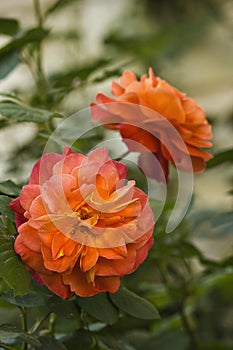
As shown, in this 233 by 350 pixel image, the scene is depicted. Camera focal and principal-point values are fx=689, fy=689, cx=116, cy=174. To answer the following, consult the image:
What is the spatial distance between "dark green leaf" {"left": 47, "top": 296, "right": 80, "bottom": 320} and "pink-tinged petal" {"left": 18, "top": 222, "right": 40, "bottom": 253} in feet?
0.27

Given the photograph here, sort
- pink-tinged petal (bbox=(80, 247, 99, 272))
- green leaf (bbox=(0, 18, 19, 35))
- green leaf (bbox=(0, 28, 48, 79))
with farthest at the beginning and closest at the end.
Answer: green leaf (bbox=(0, 18, 19, 35)) → green leaf (bbox=(0, 28, 48, 79)) → pink-tinged petal (bbox=(80, 247, 99, 272))

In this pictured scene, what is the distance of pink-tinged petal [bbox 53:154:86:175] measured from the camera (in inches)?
15.9

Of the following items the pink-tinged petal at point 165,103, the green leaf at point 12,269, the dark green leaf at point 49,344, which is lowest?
the dark green leaf at point 49,344

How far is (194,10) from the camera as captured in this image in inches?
77.7

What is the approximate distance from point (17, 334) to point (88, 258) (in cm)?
7

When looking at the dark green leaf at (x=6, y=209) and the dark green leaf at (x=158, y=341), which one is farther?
the dark green leaf at (x=158, y=341)

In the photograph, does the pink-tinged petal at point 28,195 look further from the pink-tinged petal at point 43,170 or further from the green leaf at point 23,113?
the green leaf at point 23,113

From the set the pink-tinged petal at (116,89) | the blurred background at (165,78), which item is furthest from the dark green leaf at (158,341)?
the pink-tinged petal at (116,89)

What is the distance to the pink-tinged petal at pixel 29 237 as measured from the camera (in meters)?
0.39

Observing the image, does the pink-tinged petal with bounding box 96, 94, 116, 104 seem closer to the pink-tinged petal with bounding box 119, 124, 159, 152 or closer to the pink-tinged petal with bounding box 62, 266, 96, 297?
the pink-tinged petal with bounding box 119, 124, 159, 152

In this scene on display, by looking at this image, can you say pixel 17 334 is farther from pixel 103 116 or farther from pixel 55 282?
pixel 103 116

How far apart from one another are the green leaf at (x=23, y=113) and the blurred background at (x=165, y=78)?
0.07ft

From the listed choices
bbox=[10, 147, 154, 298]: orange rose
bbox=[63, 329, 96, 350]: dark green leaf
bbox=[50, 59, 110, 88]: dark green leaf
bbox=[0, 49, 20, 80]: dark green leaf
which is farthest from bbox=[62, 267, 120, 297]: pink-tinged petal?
bbox=[50, 59, 110, 88]: dark green leaf

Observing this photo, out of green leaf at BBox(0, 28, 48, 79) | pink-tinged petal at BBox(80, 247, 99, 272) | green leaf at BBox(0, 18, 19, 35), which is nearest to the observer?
pink-tinged petal at BBox(80, 247, 99, 272)
